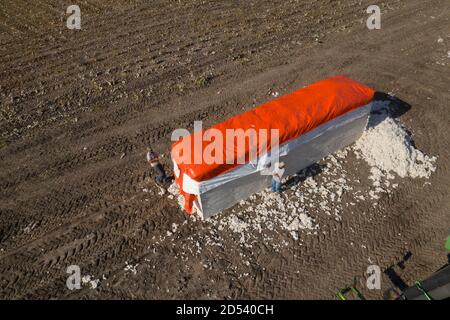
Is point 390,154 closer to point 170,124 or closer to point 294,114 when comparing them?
point 294,114

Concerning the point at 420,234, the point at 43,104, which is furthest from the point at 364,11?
the point at 43,104

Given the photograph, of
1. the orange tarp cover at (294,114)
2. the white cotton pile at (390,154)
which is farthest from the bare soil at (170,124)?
the orange tarp cover at (294,114)

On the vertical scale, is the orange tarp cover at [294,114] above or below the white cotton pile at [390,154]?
above

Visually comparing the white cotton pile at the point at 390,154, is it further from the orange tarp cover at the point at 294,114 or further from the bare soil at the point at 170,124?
the orange tarp cover at the point at 294,114

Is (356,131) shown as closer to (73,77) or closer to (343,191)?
(343,191)

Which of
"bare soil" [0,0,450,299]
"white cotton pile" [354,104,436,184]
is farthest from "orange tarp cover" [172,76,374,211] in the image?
"bare soil" [0,0,450,299]

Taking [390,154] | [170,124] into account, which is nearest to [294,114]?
[390,154]
